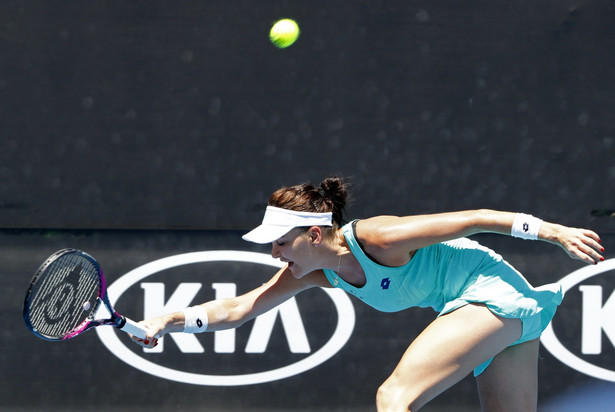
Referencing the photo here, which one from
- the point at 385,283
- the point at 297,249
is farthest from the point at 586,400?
the point at 297,249

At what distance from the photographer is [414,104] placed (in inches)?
150

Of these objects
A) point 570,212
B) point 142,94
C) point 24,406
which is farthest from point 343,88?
point 24,406

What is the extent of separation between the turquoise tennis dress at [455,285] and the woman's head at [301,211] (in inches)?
3.4

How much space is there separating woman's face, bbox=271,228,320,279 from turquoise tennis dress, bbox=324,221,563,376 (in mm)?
131

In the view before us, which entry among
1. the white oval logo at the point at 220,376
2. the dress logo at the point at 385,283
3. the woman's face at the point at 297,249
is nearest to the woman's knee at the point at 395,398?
the dress logo at the point at 385,283

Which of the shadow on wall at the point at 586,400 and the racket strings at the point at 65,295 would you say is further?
the shadow on wall at the point at 586,400

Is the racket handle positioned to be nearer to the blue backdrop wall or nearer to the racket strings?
the racket strings

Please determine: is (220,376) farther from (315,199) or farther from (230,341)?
(315,199)

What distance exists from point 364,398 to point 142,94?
1.57m

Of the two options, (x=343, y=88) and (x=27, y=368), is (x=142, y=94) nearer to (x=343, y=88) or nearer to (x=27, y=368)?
(x=343, y=88)

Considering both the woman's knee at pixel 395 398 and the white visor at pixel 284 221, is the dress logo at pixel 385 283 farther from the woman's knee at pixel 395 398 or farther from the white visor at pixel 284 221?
the woman's knee at pixel 395 398

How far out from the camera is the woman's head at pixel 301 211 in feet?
9.20

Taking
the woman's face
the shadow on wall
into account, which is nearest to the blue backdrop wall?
the shadow on wall

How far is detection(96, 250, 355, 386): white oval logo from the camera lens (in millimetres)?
3818
